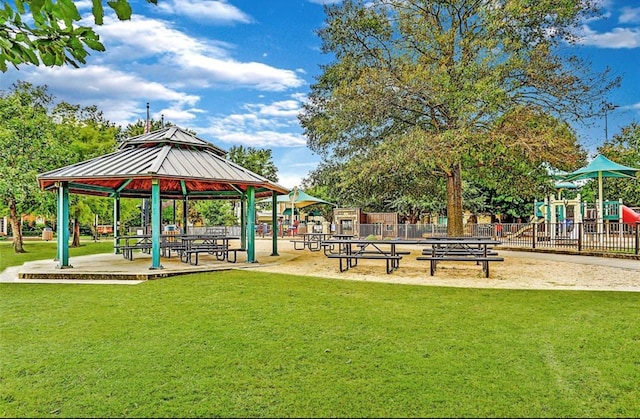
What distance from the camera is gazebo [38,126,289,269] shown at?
11680mm

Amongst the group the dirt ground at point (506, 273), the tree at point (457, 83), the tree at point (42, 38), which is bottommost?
the dirt ground at point (506, 273)

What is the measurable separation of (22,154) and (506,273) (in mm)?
20277

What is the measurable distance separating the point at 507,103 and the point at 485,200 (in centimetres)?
1929

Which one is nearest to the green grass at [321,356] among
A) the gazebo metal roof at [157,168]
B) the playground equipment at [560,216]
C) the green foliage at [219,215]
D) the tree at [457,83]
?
the gazebo metal roof at [157,168]

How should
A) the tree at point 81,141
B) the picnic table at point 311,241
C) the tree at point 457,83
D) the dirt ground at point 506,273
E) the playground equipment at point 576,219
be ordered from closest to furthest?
the dirt ground at point 506,273 < the tree at point 457,83 < the playground equipment at point 576,219 < the picnic table at point 311,241 < the tree at point 81,141

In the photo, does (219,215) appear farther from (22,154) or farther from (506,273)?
(506,273)

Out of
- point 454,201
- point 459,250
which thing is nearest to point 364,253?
point 459,250

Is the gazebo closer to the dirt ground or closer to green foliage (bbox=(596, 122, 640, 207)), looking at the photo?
the dirt ground

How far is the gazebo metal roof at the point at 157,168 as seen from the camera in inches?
467

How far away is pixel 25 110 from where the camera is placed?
20344mm

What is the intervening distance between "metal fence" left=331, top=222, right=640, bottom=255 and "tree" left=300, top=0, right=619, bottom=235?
14.5 ft

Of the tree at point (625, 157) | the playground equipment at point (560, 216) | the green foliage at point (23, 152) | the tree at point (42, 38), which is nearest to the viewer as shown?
the tree at point (42, 38)

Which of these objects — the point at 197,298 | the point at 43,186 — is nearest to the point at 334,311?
the point at 197,298

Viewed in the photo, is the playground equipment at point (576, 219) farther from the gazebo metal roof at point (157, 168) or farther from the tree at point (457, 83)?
the gazebo metal roof at point (157, 168)
